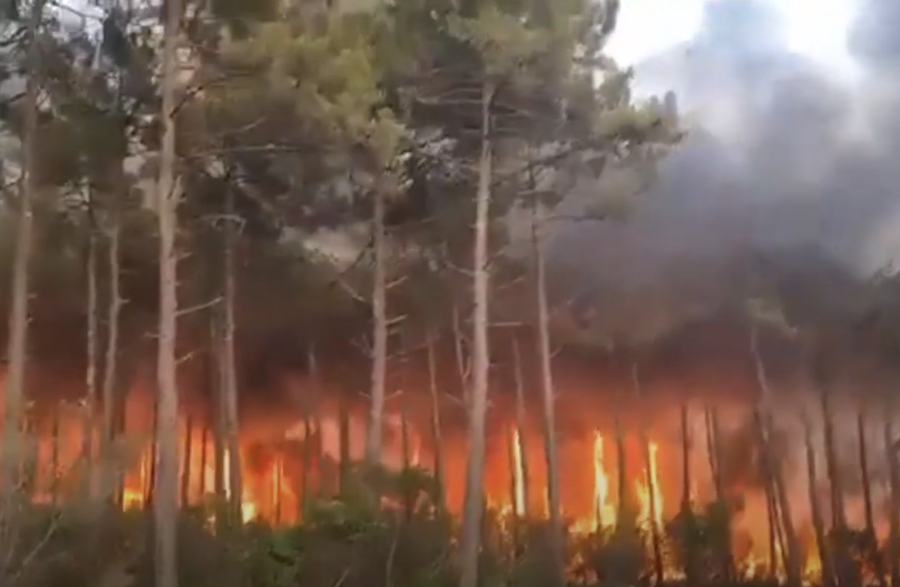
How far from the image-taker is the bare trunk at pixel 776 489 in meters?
11.5

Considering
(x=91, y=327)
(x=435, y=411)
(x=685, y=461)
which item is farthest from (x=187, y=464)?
(x=685, y=461)

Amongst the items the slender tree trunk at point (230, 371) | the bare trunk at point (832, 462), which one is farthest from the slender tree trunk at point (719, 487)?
the slender tree trunk at point (230, 371)

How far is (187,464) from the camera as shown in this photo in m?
12.7

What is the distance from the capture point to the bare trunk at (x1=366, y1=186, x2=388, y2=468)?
12148 millimetres

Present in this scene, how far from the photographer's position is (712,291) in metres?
11.7

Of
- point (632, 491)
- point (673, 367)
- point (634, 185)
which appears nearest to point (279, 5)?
point (634, 185)

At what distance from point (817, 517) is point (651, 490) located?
182 cm

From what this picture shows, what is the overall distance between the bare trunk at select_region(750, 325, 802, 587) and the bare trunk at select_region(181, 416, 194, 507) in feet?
19.5

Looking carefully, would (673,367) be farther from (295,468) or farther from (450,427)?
(295,468)

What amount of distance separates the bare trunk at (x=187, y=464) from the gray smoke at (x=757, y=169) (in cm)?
492

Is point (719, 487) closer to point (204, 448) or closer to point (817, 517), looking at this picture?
point (817, 517)

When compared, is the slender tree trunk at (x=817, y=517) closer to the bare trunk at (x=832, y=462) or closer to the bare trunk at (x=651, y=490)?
the bare trunk at (x=832, y=462)

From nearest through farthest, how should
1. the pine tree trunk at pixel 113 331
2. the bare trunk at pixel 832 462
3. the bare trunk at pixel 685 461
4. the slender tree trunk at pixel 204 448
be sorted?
the bare trunk at pixel 832 462 < the bare trunk at pixel 685 461 < the pine tree trunk at pixel 113 331 < the slender tree trunk at pixel 204 448

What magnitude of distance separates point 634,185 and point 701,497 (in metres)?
3.52
